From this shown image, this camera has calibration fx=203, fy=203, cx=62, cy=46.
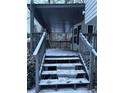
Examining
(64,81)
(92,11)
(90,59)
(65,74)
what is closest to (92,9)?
(92,11)

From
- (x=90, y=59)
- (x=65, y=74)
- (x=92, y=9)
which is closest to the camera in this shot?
(x=90, y=59)

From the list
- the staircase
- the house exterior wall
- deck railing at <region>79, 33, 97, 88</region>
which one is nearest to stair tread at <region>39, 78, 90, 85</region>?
the staircase

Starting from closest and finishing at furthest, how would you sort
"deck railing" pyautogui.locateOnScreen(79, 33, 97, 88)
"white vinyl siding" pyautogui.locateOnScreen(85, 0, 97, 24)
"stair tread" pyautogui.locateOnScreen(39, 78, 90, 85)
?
"stair tread" pyautogui.locateOnScreen(39, 78, 90, 85) → "deck railing" pyautogui.locateOnScreen(79, 33, 97, 88) → "white vinyl siding" pyautogui.locateOnScreen(85, 0, 97, 24)

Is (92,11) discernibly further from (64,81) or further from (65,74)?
(64,81)

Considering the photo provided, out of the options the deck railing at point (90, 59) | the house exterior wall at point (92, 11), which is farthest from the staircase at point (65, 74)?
the house exterior wall at point (92, 11)

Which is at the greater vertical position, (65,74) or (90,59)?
(90,59)

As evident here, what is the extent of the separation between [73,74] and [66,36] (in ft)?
38.9

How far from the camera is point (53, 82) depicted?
15.7 ft

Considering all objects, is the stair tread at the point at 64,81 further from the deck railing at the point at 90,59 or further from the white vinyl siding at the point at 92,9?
the white vinyl siding at the point at 92,9

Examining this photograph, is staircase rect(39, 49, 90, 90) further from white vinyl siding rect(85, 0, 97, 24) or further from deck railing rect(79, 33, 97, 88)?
white vinyl siding rect(85, 0, 97, 24)

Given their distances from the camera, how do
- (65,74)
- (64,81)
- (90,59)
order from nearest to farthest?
(64,81)
(90,59)
(65,74)
